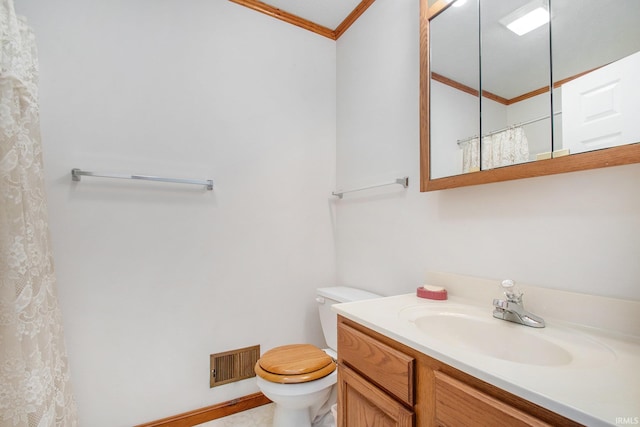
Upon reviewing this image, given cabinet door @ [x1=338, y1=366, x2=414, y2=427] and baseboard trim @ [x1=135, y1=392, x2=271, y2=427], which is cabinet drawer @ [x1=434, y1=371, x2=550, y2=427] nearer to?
cabinet door @ [x1=338, y1=366, x2=414, y2=427]

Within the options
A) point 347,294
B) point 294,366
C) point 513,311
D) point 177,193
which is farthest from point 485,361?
point 177,193

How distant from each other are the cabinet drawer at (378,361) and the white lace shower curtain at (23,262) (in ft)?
3.46

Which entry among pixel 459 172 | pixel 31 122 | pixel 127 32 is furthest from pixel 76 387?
pixel 459 172

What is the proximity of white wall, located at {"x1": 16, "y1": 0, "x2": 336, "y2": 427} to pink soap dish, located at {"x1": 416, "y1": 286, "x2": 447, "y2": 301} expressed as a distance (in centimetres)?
89

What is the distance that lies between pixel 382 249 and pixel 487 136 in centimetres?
77

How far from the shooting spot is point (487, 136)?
3.61 feet

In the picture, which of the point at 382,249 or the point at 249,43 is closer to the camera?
the point at 382,249

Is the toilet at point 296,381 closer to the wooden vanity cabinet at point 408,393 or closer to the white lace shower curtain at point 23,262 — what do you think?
the wooden vanity cabinet at point 408,393

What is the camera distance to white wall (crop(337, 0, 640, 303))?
823 millimetres

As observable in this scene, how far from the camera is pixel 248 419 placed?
164 centimetres

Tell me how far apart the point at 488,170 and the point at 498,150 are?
0.08 m

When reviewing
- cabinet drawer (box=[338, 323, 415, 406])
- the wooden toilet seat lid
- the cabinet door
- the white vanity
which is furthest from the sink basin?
the wooden toilet seat lid

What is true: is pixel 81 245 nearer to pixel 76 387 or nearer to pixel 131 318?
pixel 131 318

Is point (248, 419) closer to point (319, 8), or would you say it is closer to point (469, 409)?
point (469, 409)
